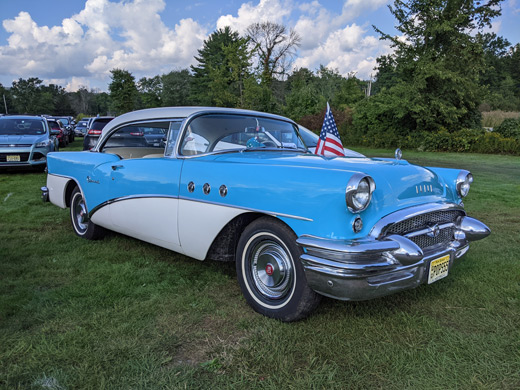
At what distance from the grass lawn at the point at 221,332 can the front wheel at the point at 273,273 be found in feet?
0.38

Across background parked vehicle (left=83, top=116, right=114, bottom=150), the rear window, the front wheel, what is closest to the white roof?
the front wheel

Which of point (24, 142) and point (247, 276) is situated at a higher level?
point (24, 142)

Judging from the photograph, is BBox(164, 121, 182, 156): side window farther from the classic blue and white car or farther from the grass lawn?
the grass lawn

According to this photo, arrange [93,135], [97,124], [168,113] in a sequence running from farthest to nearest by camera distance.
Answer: [97,124], [93,135], [168,113]

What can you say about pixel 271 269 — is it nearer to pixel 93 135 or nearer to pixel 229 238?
pixel 229 238

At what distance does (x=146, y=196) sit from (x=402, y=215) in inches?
87.5

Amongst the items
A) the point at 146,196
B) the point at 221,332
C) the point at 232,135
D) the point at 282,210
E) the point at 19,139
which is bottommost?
the point at 221,332

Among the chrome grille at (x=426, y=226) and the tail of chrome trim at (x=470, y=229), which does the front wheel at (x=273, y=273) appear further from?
the tail of chrome trim at (x=470, y=229)

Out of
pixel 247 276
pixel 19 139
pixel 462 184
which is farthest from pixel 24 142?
pixel 462 184

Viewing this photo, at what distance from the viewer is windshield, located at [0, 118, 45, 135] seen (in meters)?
10.9

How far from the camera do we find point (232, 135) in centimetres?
364

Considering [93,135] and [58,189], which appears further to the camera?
[93,135]

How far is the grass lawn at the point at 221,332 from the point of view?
211cm

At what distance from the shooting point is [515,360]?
7.36 feet
